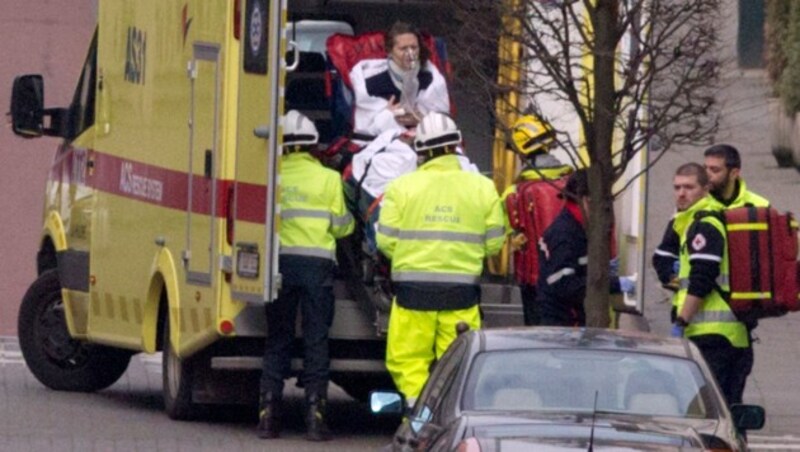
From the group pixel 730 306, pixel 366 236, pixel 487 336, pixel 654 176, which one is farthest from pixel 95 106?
pixel 654 176

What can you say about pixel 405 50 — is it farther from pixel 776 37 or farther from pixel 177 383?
pixel 776 37

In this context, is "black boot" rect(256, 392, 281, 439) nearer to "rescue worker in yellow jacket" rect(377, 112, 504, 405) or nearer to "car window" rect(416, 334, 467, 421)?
"rescue worker in yellow jacket" rect(377, 112, 504, 405)

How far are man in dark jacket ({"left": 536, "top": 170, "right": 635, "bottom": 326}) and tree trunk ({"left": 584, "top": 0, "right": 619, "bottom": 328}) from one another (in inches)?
9.3

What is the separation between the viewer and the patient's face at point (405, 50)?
12.1m

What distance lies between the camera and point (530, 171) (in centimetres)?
1191

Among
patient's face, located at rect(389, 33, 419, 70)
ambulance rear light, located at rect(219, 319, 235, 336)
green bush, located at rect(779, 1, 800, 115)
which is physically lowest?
ambulance rear light, located at rect(219, 319, 235, 336)

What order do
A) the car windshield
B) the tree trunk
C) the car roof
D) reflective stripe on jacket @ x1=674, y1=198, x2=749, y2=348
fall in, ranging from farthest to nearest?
1. the tree trunk
2. reflective stripe on jacket @ x1=674, y1=198, x2=749, y2=348
3. the car roof
4. the car windshield

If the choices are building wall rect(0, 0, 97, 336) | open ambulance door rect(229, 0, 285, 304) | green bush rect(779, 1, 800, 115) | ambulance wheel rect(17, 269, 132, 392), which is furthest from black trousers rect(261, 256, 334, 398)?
green bush rect(779, 1, 800, 115)

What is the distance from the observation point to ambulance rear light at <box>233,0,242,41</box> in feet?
36.8

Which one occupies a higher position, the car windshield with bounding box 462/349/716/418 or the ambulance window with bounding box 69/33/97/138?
the ambulance window with bounding box 69/33/97/138

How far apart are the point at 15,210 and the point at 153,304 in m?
12.8

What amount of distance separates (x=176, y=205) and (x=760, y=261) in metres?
3.57

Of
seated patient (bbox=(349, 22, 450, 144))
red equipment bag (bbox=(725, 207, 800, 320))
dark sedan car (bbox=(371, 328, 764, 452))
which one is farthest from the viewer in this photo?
seated patient (bbox=(349, 22, 450, 144))

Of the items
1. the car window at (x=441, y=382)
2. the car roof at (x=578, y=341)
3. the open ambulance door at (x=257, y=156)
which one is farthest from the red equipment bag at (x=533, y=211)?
the car roof at (x=578, y=341)
